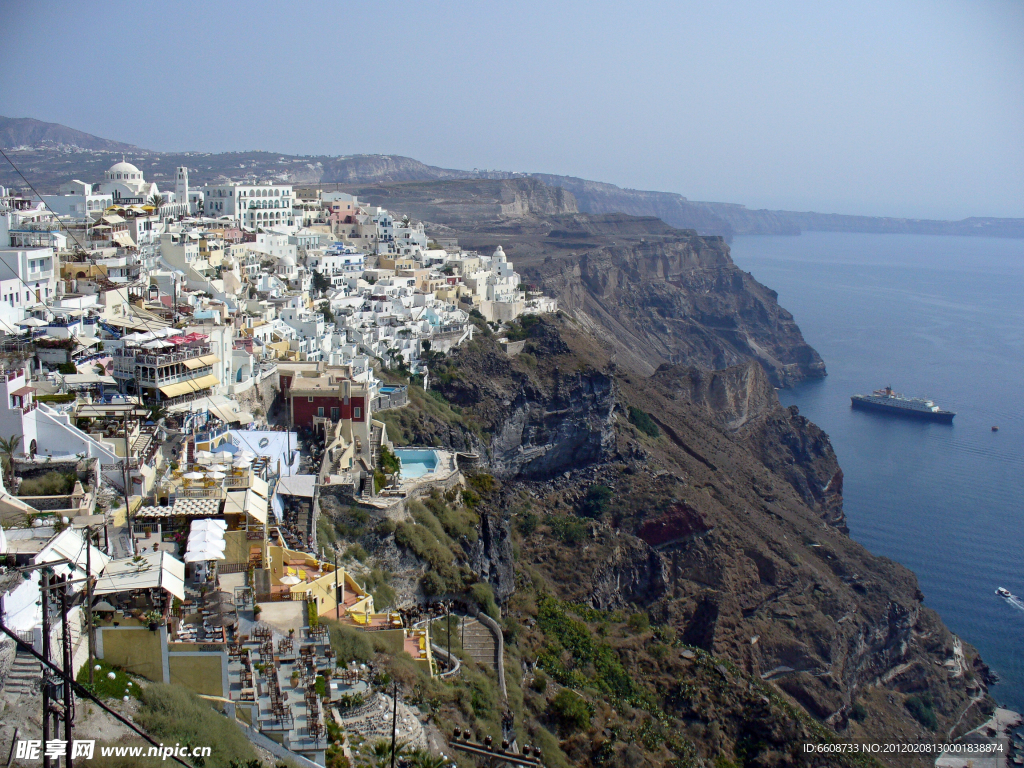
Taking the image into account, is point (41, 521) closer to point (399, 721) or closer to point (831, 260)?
point (399, 721)

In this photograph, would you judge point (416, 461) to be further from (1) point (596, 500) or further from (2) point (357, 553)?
(1) point (596, 500)

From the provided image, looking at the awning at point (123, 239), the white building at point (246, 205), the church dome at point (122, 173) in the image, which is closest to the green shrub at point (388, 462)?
the awning at point (123, 239)

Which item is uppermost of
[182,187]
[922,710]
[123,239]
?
[182,187]

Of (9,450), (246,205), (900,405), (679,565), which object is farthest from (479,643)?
(900,405)

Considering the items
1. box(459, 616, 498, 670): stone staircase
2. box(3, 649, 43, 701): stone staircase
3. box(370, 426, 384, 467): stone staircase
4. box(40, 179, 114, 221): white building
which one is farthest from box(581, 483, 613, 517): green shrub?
box(3, 649, 43, 701): stone staircase

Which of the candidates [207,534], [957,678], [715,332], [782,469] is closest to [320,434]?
[207,534]

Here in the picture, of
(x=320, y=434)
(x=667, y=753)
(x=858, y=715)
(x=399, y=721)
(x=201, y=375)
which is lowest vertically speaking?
(x=858, y=715)
